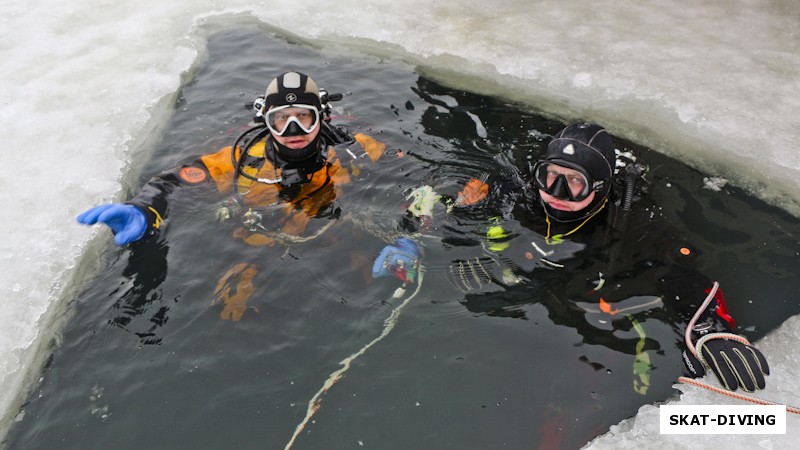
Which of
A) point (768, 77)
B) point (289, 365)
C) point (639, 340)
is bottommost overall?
point (289, 365)

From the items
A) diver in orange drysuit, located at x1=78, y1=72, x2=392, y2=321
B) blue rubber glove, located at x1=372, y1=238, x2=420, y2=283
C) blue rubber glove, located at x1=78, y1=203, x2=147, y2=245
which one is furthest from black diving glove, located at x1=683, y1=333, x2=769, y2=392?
blue rubber glove, located at x1=78, y1=203, x2=147, y2=245

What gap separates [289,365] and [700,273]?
2.86 m

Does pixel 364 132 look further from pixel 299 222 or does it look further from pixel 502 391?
pixel 502 391

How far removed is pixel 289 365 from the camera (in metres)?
3.59

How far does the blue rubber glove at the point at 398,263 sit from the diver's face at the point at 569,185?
1050 millimetres

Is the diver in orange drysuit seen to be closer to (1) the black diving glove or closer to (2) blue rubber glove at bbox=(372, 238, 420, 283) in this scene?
(2) blue rubber glove at bbox=(372, 238, 420, 283)

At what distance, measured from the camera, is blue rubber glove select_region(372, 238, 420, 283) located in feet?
13.6

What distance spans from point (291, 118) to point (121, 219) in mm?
Result: 1470

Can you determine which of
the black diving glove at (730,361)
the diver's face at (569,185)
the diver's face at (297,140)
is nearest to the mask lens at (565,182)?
the diver's face at (569,185)

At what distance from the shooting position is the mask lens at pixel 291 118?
4.70 meters

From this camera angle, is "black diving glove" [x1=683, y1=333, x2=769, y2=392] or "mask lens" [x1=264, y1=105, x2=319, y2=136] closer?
"black diving glove" [x1=683, y1=333, x2=769, y2=392]

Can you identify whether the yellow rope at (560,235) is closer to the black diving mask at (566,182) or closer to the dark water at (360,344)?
the black diving mask at (566,182)

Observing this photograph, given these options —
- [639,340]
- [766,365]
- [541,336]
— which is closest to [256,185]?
[541,336]

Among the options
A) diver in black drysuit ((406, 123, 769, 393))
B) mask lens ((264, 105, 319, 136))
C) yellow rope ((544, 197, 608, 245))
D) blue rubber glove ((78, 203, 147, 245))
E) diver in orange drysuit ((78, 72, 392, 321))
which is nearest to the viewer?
diver in black drysuit ((406, 123, 769, 393))
